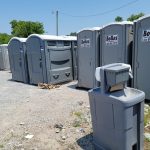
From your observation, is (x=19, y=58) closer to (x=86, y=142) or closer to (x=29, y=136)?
(x=29, y=136)

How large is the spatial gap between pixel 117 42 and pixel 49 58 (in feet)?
9.46

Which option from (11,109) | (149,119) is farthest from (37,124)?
(149,119)

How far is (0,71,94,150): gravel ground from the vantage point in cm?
380

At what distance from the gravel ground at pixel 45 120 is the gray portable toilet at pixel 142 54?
1548 millimetres

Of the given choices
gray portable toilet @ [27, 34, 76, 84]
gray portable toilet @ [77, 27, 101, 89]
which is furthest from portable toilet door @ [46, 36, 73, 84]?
gray portable toilet @ [77, 27, 101, 89]

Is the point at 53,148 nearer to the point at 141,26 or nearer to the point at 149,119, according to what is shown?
the point at 149,119

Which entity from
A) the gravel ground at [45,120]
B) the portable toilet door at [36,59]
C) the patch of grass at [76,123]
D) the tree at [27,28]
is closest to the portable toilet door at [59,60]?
the portable toilet door at [36,59]

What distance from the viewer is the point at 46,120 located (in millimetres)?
4840

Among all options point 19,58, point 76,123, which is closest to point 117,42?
point 76,123

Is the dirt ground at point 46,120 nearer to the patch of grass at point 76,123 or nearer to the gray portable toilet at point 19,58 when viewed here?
the patch of grass at point 76,123

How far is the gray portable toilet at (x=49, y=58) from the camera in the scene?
812cm

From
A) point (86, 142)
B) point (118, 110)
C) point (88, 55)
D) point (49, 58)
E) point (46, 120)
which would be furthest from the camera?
point (49, 58)

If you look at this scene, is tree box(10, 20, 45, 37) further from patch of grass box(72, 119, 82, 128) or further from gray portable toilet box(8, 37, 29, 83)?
patch of grass box(72, 119, 82, 128)

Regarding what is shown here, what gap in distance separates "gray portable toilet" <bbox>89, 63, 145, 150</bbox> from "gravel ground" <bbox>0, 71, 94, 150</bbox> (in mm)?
641
